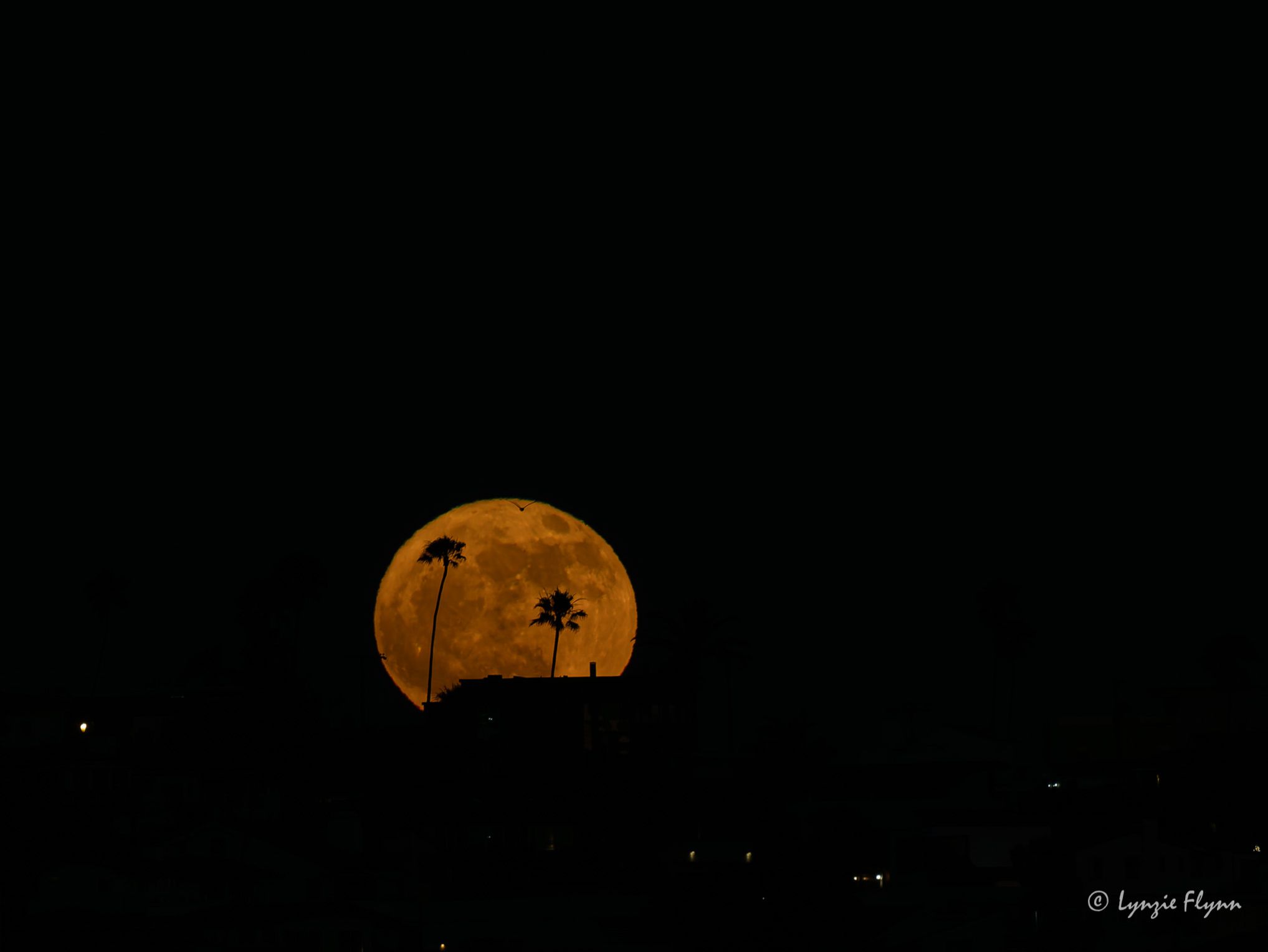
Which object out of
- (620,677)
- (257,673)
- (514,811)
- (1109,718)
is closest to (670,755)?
(620,677)

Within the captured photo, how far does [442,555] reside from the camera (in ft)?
339

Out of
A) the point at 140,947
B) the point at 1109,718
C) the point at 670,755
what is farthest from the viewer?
the point at 1109,718

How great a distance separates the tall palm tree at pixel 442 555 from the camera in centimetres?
10344

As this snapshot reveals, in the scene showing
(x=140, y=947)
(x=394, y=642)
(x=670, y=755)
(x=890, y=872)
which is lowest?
(x=140, y=947)

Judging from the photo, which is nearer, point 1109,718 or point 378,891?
point 378,891

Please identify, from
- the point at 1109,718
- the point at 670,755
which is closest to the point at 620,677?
the point at 670,755

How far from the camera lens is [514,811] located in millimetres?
76938

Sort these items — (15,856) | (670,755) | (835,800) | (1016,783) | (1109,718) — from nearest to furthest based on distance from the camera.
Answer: (15,856), (835,800), (670,755), (1016,783), (1109,718)

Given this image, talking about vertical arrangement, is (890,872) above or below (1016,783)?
below

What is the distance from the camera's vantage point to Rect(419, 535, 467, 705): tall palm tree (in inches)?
4072

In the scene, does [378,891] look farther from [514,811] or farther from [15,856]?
[15,856]

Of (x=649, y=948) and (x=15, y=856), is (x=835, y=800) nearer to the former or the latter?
(x=649, y=948)

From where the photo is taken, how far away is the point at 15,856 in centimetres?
7669

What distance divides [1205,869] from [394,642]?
158 ft
